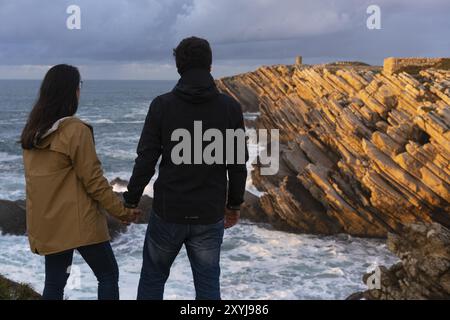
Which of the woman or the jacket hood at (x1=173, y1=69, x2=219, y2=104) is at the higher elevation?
the jacket hood at (x1=173, y1=69, x2=219, y2=104)

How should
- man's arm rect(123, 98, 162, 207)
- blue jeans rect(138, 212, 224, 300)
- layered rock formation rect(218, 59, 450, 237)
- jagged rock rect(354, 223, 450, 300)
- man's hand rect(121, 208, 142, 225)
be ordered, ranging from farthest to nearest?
1. layered rock formation rect(218, 59, 450, 237)
2. jagged rock rect(354, 223, 450, 300)
3. man's hand rect(121, 208, 142, 225)
4. blue jeans rect(138, 212, 224, 300)
5. man's arm rect(123, 98, 162, 207)

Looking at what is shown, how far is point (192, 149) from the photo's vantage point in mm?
4445

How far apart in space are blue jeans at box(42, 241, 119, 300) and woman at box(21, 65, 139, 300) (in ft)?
0.04

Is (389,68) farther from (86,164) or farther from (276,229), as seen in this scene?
(86,164)

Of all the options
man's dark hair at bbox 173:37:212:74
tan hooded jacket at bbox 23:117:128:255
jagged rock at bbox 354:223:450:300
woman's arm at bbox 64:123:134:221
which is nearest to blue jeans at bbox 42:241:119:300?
tan hooded jacket at bbox 23:117:128:255

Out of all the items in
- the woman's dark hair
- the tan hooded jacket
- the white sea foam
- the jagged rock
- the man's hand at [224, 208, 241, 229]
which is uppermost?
the woman's dark hair

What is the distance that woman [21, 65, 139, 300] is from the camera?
4.45 m

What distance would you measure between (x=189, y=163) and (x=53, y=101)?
4.59 feet

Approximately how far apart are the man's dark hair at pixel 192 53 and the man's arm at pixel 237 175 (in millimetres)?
546

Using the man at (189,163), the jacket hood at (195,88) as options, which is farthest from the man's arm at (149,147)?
the jacket hood at (195,88)

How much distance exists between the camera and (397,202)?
16.8 m

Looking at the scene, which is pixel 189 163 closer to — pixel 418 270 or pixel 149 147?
pixel 149 147

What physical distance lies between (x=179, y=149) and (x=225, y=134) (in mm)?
453

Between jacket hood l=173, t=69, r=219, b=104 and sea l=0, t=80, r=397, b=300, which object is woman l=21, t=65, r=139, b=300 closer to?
jacket hood l=173, t=69, r=219, b=104
